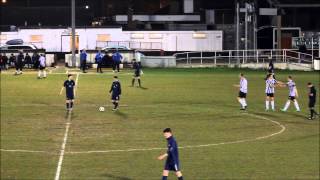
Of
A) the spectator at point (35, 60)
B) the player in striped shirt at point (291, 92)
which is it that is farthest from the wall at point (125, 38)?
the player in striped shirt at point (291, 92)

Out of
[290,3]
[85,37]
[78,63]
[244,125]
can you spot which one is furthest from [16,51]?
[290,3]

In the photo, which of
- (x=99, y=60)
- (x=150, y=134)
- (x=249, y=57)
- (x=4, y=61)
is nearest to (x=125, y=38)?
(x=249, y=57)

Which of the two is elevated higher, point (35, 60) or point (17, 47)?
point (17, 47)

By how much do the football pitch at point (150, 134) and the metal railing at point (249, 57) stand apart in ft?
59.6

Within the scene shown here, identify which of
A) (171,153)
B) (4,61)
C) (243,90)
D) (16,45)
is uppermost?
(16,45)

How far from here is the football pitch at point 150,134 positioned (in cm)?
2339

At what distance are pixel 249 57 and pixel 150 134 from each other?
38.5 meters

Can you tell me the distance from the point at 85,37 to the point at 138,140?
4418cm

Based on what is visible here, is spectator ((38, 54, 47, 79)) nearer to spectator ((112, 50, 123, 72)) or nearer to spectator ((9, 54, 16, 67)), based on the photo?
spectator ((112, 50, 123, 72))

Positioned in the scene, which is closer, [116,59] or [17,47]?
[116,59]

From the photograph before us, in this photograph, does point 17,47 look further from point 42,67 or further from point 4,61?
point 42,67

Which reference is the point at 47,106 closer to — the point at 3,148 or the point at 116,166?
the point at 3,148

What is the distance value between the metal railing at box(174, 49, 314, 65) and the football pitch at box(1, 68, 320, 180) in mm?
18157

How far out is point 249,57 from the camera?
6719 cm
